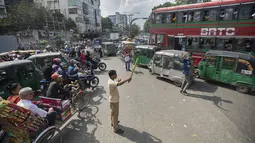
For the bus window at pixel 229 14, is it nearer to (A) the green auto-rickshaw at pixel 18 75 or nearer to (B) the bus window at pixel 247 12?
(B) the bus window at pixel 247 12

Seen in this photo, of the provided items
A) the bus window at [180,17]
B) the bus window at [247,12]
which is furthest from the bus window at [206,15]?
the bus window at [247,12]

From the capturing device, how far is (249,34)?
27.3ft

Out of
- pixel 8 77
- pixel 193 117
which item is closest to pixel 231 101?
pixel 193 117

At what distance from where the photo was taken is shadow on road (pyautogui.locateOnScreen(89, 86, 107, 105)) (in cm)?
585

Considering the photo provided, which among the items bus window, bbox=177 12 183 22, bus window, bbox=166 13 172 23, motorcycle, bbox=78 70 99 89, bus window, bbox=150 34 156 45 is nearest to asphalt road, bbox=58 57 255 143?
motorcycle, bbox=78 70 99 89

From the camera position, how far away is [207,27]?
9.91m

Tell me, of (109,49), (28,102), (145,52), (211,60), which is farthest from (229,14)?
(109,49)

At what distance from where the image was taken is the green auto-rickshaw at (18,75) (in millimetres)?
4809

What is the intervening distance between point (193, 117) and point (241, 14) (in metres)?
7.98

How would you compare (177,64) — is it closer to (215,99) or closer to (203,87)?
(203,87)

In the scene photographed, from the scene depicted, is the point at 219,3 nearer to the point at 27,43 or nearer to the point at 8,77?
the point at 8,77

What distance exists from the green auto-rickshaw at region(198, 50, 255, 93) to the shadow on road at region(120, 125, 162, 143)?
555cm

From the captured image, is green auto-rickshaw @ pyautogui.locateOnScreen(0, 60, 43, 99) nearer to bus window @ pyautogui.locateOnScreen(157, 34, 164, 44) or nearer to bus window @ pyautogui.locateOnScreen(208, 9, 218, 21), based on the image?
bus window @ pyautogui.locateOnScreen(157, 34, 164, 44)

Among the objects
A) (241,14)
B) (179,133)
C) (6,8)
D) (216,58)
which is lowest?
(179,133)
